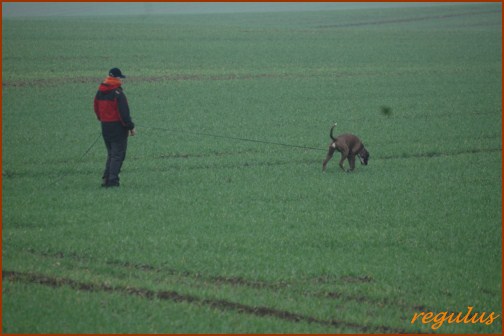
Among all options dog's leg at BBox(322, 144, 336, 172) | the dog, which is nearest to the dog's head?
the dog

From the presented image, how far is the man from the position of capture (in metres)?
15.7

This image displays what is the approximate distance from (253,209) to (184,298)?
4.89 m

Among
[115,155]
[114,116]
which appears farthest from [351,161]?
[114,116]

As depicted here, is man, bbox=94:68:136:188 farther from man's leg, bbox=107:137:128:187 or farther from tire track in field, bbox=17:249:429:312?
tire track in field, bbox=17:249:429:312

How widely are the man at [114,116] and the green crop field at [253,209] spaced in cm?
78

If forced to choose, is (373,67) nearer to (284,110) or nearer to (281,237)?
(284,110)

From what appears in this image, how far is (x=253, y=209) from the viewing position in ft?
47.6

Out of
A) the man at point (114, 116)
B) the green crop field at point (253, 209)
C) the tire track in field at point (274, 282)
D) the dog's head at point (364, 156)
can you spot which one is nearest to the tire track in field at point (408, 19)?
the green crop field at point (253, 209)

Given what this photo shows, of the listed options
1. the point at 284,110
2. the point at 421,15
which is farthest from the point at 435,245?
the point at 421,15

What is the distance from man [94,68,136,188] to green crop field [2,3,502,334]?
78cm

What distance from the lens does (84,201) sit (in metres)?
14.8

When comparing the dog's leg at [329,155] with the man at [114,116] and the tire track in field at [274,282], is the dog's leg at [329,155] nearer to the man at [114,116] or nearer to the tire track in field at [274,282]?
the man at [114,116]

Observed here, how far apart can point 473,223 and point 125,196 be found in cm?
681

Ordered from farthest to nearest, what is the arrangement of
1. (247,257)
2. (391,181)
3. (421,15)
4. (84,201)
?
(421,15) < (391,181) < (84,201) < (247,257)
